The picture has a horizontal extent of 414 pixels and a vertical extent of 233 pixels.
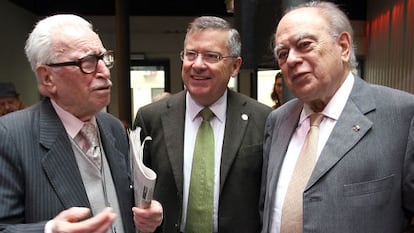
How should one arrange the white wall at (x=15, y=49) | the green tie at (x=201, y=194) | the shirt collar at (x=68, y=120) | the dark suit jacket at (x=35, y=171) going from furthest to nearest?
the white wall at (x=15, y=49) → the green tie at (x=201, y=194) → the shirt collar at (x=68, y=120) → the dark suit jacket at (x=35, y=171)

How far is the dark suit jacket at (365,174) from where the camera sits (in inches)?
59.5

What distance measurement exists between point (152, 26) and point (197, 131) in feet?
27.3

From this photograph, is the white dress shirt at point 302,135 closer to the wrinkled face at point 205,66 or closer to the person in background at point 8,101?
the wrinkled face at point 205,66

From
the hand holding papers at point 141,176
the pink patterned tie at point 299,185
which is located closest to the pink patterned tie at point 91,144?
the hand holding papers at point 141,176

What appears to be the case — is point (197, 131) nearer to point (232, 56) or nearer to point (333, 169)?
point (232, 56)

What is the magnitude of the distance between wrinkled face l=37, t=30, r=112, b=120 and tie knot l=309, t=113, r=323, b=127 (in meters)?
0.80

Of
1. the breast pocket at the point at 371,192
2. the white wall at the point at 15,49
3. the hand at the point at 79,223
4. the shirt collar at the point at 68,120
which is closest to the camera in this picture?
the hand at the point at 79,223

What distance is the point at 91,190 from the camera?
1.59 m

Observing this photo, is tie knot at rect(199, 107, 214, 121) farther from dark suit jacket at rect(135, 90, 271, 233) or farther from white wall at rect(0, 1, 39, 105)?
white wall at rect(0, 1, 39, 105)

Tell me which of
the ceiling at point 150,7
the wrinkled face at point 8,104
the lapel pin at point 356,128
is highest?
the ceiling at point 150,7

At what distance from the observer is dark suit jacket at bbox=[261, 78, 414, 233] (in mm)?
1511

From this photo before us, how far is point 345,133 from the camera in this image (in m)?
1.58

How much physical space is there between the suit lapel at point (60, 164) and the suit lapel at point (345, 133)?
818 millimetres

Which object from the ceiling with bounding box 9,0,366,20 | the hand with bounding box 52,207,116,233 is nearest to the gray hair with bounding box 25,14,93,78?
the hand with bounding box 52,207,116,233
